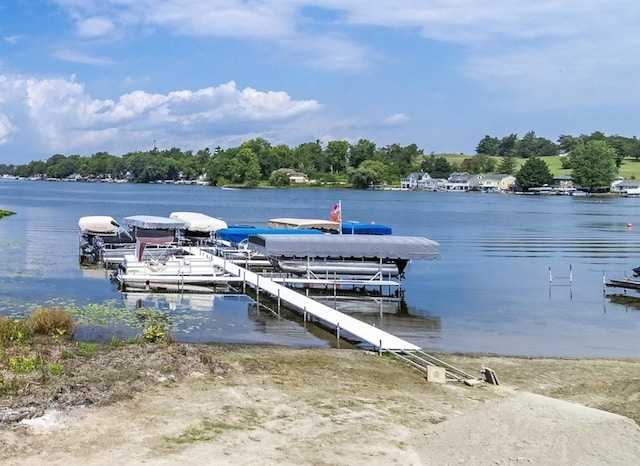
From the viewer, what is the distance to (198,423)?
11.9m

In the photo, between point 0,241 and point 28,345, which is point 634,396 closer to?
point 28,345

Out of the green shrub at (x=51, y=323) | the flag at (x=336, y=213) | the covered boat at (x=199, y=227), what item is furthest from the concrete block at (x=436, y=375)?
the covered boat at (x=199, y=227)

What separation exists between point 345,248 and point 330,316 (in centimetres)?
821

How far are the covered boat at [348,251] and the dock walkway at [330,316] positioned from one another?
1647 mm

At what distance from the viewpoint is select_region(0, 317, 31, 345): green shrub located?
16.8 m

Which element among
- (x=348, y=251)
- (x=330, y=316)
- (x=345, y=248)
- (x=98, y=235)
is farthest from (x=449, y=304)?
(x=98, y=235)

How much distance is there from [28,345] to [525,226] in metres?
70.4

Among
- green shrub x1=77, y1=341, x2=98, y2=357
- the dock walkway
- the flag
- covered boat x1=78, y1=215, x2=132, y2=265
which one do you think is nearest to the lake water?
the dock walkway

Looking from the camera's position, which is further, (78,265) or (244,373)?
(78,265)

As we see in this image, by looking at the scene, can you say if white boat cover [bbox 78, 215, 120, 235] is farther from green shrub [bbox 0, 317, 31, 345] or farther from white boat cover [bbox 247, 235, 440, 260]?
green shrub [bbox 0, 317, 31, 345]

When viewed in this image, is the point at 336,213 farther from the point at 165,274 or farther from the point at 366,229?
the point at 165,274

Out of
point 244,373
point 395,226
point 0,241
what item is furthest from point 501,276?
point 395,226

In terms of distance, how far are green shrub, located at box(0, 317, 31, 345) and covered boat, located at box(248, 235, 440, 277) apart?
14.0m

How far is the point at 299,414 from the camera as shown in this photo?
499 inches
